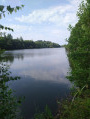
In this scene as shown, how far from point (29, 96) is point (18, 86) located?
370cm

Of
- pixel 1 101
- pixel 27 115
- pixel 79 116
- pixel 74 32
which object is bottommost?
pixel 27 115

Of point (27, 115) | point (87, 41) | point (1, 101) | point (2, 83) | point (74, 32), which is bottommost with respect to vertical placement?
point (27, 115)

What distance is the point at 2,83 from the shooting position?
150 inches

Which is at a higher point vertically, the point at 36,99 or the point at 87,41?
the point at 87,41

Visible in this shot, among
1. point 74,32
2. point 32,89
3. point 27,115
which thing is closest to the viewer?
point 27,115

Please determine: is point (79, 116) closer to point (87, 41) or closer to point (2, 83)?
point (2, 83)

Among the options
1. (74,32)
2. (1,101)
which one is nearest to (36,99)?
(1,101)

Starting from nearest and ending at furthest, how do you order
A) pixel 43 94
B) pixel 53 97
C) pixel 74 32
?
1. pixel 74 32
2. pixel 53 97
3. pixel 43 94

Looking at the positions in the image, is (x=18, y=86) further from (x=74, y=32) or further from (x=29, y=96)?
(x=74, y=32)

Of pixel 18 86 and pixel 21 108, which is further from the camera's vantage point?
pixel 18 86

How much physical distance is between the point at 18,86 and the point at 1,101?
38.1 feet

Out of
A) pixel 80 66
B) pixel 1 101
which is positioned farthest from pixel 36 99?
pixel 1 101

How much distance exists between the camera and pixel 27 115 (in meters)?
8.58

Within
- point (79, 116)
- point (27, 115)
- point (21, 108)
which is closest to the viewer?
point (79, 116)
